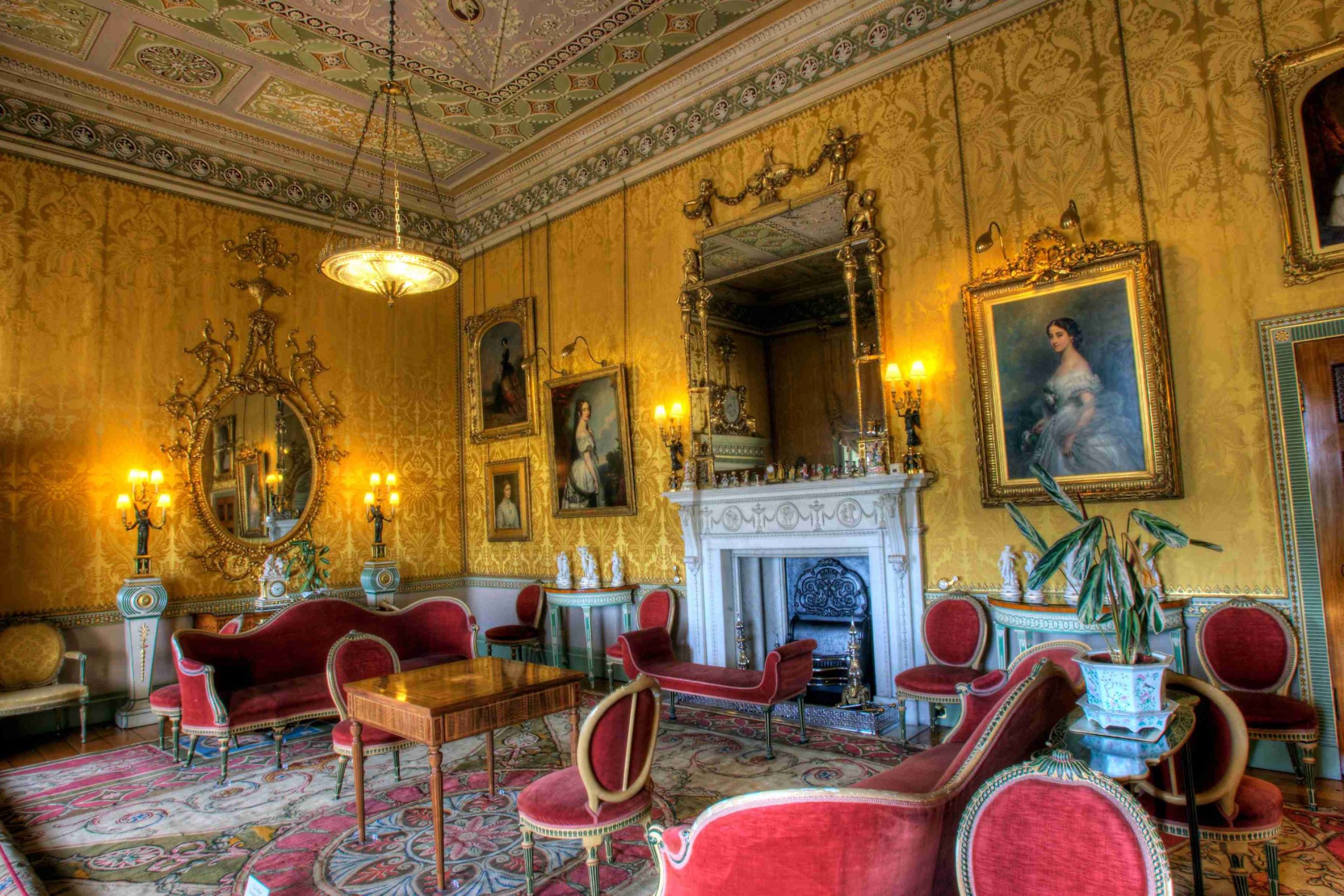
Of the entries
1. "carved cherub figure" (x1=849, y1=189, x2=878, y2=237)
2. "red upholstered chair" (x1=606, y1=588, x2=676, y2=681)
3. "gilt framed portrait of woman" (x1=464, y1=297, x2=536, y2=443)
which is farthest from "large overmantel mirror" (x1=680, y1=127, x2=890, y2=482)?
"gilt framed portrait of woman" (x1=464, y1=297, x2=536, y2=443)

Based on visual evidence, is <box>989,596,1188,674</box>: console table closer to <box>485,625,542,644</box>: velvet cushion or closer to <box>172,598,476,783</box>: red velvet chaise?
<box>172,598,476,783</box>: red velvet chaise

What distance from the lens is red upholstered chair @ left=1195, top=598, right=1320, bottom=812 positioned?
4.08m

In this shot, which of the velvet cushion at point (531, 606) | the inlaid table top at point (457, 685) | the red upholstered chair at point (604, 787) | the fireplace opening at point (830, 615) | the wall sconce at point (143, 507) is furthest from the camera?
the velvet cushion at point (531, 606)

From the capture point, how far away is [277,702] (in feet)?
18.6

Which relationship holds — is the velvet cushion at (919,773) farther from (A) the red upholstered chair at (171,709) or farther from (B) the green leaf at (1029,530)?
(A) the red upholstered chair at (171,709)

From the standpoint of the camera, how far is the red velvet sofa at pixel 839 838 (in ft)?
6.34

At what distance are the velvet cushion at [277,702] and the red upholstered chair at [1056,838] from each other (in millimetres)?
5091

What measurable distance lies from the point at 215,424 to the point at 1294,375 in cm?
909

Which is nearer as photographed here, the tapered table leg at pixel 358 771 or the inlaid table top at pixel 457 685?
the inlaid table top at pixel 457 685

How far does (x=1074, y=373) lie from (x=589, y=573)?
4.97m

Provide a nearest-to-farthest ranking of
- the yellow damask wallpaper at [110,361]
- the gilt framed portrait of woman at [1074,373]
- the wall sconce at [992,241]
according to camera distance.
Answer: the gilt framed portrait of woman at [1074,373]
the wall sconce at [992,241]
the yellow damask wallpaper at [110,361]

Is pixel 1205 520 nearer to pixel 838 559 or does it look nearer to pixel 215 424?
pixel 838 559

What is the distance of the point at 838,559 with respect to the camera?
6.77 metres

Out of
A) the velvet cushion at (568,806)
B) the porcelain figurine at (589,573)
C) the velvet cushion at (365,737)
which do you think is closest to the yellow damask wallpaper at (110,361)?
the porcelain figurine at (589,573)
